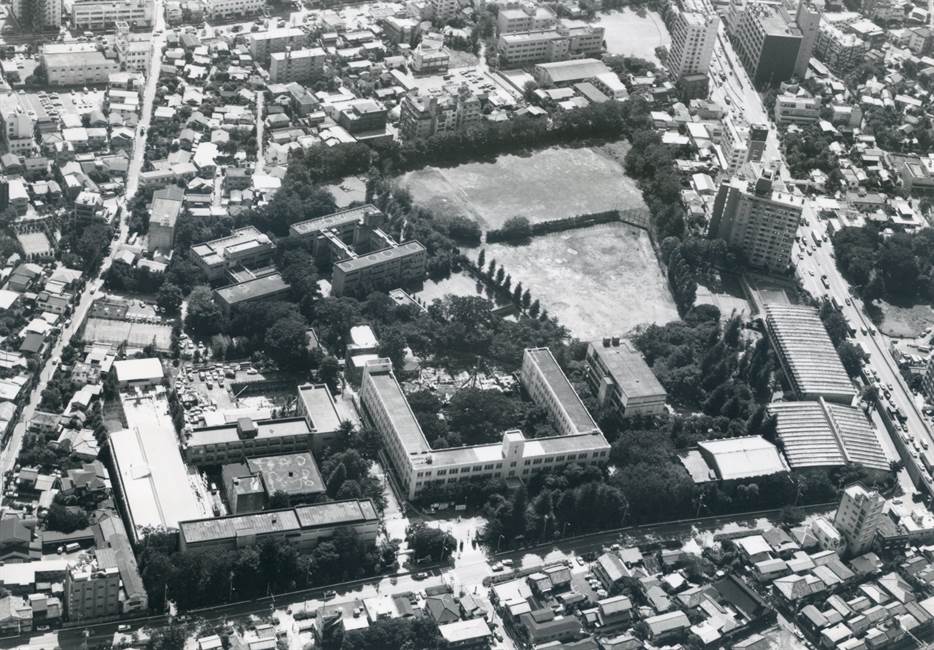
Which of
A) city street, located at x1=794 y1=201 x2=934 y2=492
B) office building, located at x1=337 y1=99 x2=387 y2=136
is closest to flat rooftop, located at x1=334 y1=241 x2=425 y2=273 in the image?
office building, located at x1=337 y1=99 x2=387 y2=136

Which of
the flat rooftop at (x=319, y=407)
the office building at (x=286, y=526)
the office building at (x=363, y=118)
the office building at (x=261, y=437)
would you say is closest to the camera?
the office building at (x=286, y=526)

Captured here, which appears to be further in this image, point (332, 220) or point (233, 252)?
point (332, 220)

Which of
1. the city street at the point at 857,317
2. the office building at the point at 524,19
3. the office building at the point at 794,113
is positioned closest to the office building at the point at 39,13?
the office building at the point at 524,19

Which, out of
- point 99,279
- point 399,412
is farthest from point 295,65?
point 399,412

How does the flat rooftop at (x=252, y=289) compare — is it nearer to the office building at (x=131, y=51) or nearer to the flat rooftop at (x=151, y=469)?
the flat rooftop at (x=151, y=469)

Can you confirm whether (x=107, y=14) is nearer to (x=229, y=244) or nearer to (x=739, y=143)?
(x=229, y=244)

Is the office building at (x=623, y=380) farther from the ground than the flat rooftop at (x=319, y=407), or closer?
farther from the ground

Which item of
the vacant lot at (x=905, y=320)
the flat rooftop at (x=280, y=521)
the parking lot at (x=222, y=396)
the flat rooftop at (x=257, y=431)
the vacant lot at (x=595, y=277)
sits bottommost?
the parking lot at (x=222, y=396)
